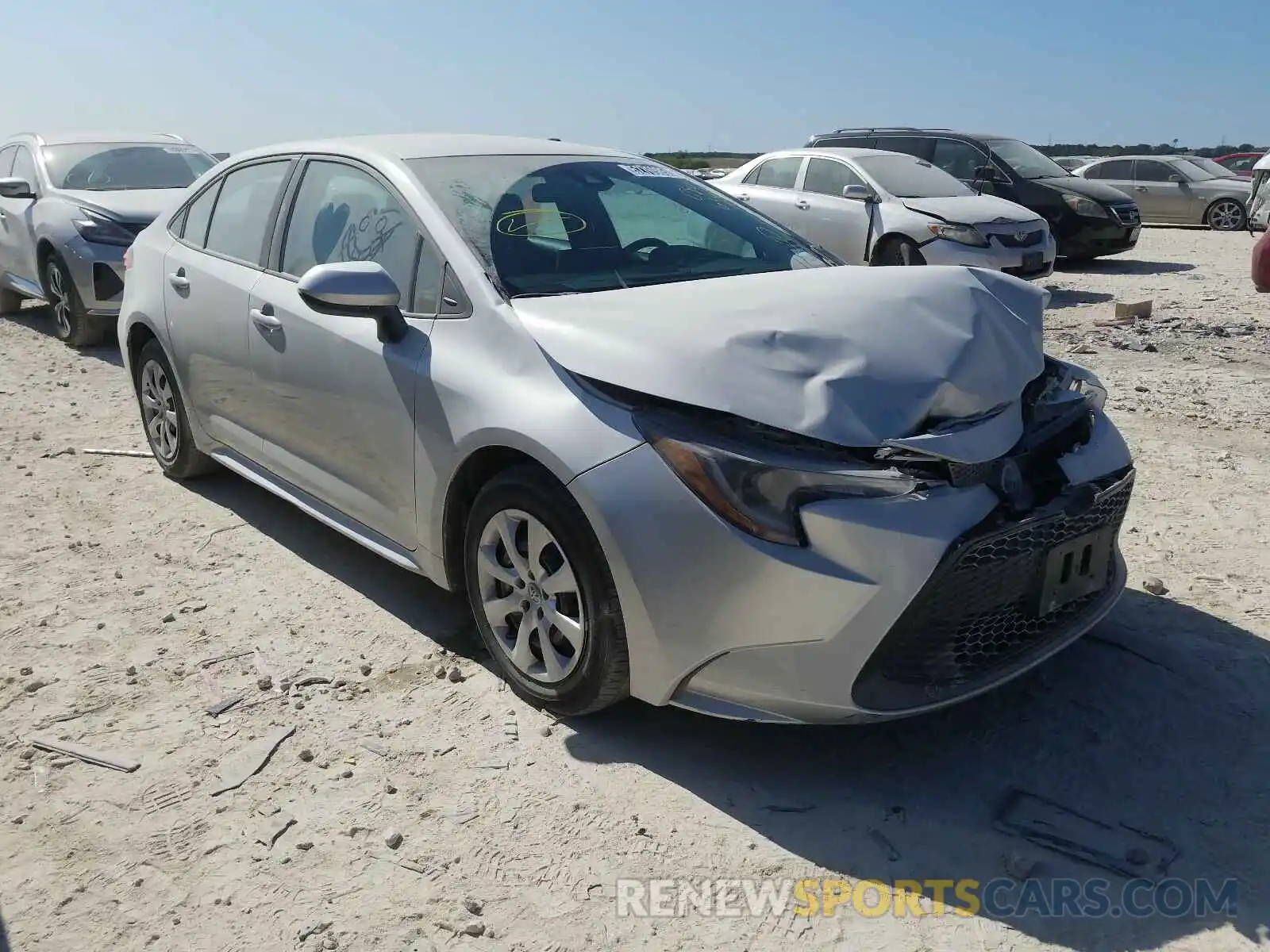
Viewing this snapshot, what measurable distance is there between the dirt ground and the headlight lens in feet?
15.6

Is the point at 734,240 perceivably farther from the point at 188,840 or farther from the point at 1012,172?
the point at 1012,172

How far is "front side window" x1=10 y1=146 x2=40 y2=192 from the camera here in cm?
957

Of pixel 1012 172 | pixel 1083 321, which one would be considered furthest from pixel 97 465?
pixel 1012 172

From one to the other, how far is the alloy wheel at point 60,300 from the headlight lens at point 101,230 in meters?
0.48

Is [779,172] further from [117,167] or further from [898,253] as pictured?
[117,167]

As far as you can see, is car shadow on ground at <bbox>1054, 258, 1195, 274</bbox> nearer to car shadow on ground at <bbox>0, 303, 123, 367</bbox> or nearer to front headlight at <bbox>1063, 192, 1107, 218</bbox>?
front headlight at <bbox>1063, 192, 1107, 218</bbox>

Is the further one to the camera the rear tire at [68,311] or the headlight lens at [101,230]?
the rear tire at [68,311]

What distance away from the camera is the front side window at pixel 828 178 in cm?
1111

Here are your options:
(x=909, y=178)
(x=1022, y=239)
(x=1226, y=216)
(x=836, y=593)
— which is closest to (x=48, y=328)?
(x=909, y=178)

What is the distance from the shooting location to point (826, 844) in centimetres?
270

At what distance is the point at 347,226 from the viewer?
3930mm

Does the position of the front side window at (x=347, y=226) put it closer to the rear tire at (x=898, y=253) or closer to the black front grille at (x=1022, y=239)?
the rear tire at (x=898, y=253)

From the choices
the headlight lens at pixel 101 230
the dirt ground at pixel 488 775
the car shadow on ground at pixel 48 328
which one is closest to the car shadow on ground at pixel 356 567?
the dirt ground at pixel 488 775

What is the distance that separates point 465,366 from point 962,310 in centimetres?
143
